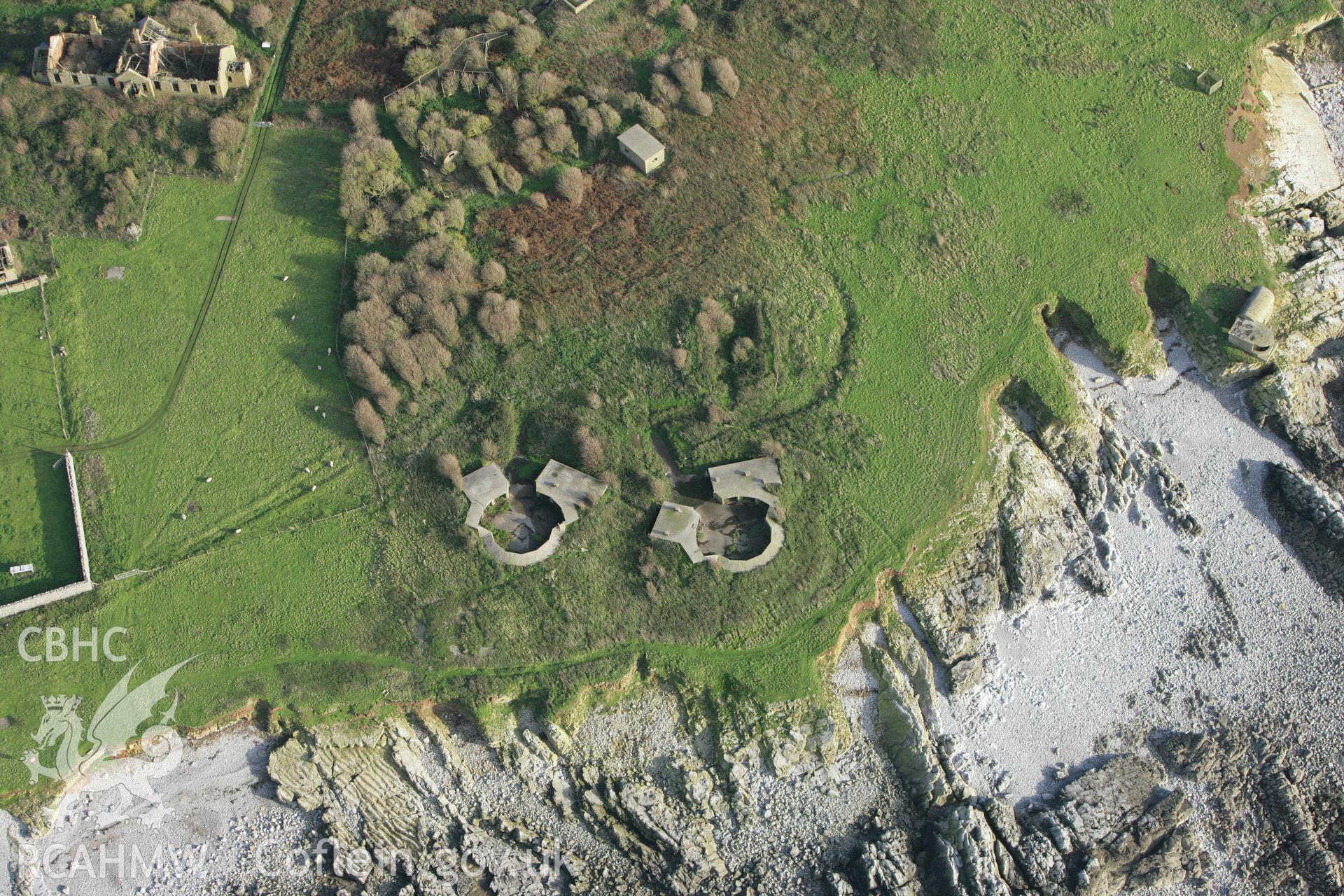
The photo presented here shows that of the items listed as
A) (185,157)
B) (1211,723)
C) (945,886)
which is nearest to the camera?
(945,886)

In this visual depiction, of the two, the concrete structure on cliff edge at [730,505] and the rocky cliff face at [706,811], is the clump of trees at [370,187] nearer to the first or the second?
the concrete structure on cliff edge at [730,505]

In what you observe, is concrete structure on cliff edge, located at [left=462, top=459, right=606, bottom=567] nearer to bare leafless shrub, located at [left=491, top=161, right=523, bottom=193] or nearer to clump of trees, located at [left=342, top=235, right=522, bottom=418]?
clump of trees, located at [left=342, top=235, right=522, bottom=418]

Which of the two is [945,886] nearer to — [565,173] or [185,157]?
[565,173]

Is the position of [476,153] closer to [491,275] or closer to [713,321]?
[491,275]

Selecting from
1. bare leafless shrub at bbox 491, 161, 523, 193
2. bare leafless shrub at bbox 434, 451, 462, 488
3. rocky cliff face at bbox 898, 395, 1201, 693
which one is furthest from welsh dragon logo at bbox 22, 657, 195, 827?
rocky cliff face at bbox 898, 395, 1201, 693

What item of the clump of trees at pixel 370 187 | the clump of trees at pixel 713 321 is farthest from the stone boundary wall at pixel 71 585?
the clump of trees at pixel 713 321

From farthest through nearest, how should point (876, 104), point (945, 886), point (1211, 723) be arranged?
point (876, 104) < point (1211, 723) < point (945, 886)

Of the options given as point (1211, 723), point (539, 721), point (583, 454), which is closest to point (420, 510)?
point (583, 454)

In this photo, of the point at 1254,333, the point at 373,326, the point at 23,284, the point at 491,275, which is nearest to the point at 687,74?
the point at 491,275
